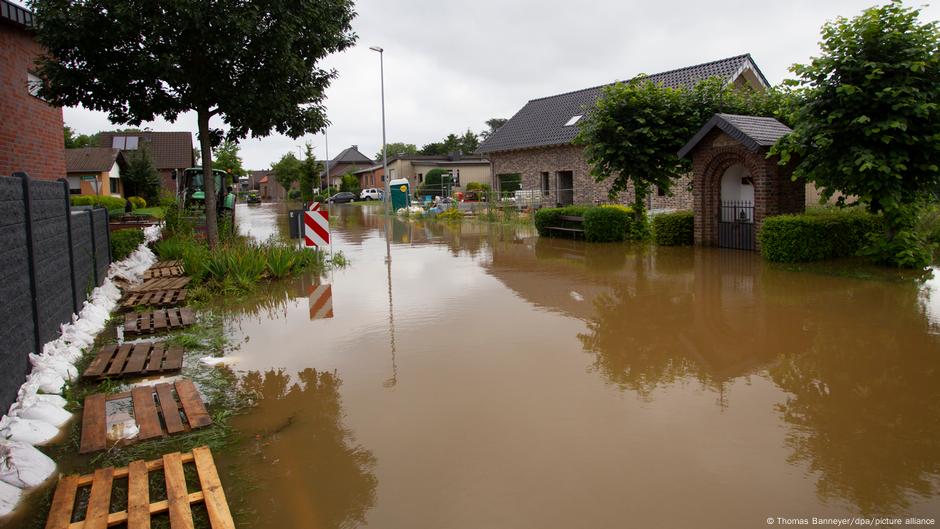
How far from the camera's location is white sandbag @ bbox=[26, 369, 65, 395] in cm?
573

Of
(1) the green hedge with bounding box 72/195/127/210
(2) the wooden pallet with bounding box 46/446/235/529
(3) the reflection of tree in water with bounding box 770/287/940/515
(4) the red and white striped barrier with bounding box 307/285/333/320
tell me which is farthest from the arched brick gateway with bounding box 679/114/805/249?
(1) the green hedge with bounding box 72/195/127/210

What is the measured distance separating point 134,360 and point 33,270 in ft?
4.36

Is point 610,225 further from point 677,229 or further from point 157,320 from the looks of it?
point 157,320

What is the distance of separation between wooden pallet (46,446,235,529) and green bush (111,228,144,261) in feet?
34.5

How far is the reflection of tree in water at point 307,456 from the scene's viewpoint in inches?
151

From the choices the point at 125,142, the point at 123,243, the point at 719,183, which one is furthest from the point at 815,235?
the point at 125,142

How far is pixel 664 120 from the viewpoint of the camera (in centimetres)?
1780

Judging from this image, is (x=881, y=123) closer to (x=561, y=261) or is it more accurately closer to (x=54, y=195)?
(x=561, y=261)

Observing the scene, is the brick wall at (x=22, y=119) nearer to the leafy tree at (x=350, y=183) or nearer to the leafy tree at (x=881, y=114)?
the leafy tree at (x=881, y=114)

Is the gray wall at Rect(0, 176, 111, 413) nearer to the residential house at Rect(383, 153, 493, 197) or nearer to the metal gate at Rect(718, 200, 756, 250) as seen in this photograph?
the metal gate at Rect(718, 200, 756, 250)

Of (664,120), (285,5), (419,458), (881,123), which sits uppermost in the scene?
(285,5)

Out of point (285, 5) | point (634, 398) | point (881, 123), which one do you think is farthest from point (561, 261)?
point (634, 398)

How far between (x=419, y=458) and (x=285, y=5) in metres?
11.8

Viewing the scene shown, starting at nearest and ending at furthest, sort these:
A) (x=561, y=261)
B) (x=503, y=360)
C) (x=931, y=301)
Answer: (x=503, y=360), (x=931, y=301), (x=561, y=261)
